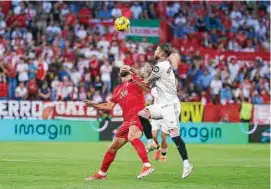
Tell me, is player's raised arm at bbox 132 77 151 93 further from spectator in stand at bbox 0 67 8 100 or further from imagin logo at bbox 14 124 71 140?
spectator in stand at bbox 0 67 8 100

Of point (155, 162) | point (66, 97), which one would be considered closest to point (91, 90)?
point (66, 97)

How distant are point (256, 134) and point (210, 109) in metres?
1.89

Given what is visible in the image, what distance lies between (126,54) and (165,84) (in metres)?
16.6

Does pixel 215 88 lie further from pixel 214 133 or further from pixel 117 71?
pixel 117 71

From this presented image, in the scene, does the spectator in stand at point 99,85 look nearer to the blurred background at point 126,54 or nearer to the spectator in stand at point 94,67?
the blurred background at point 126,54

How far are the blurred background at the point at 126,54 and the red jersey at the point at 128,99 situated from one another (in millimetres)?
13473

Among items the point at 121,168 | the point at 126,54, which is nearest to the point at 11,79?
the point at 126,54

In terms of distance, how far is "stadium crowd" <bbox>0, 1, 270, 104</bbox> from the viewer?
2888cm

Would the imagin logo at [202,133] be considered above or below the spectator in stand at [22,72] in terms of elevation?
below

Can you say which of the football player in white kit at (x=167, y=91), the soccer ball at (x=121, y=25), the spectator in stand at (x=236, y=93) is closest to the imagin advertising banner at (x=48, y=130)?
the spectator in stand at (x=236, y=93)

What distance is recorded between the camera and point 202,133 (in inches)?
1109

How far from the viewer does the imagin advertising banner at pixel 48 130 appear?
26.5 metres

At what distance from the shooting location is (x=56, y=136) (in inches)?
1063

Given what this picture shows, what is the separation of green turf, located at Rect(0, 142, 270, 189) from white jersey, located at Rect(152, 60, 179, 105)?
1.40 meters
